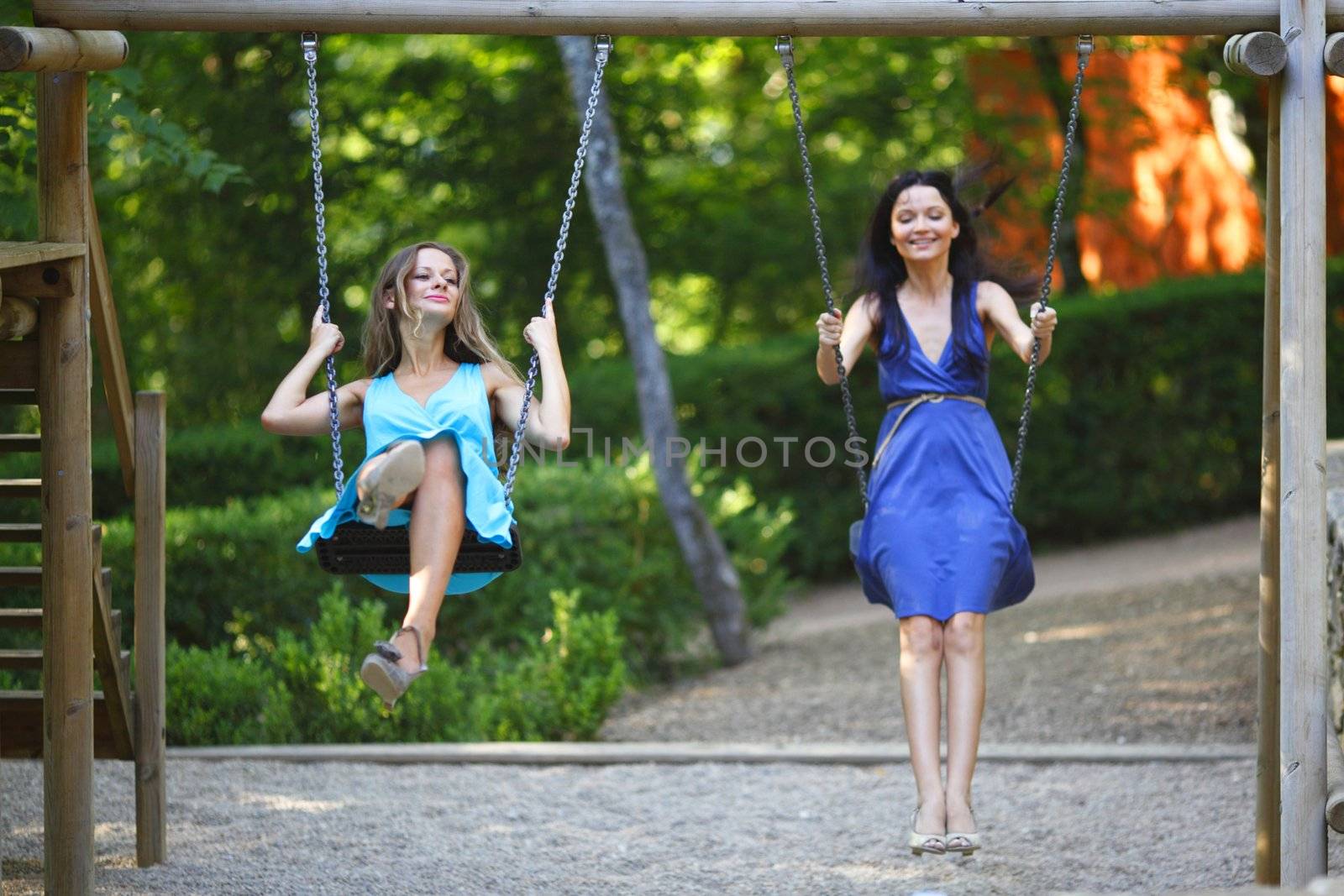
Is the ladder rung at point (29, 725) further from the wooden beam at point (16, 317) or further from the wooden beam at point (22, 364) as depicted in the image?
the wooden beam at point (16, 317)

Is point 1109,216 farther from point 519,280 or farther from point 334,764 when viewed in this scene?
point 334,764

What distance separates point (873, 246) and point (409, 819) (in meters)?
2.39

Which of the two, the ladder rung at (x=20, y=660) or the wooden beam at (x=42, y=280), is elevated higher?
the wooden beam at (x=42, y=280)

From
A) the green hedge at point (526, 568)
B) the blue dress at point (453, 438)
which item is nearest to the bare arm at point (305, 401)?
the blue dress at point (453, 438)

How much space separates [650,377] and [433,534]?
11.7 ft

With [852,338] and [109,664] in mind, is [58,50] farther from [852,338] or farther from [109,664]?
[852,338]

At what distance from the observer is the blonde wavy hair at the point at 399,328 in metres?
3.96

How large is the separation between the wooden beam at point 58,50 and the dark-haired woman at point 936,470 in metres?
2.04

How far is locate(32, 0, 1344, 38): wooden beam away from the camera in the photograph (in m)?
3.73

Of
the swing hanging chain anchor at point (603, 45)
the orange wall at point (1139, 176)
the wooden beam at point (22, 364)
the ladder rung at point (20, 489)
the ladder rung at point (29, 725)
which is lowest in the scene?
the ladder rung at point (29, 725)

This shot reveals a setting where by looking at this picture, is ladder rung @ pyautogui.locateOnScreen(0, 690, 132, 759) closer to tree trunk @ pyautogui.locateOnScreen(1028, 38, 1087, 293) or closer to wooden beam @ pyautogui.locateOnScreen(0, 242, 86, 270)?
wooden beam @ pyautogui.locateOnScreen(0, 242, 86, 270)

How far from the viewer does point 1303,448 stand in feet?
11.8

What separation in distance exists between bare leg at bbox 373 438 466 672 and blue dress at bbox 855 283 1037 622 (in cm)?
121

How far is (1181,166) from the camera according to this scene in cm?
1263
